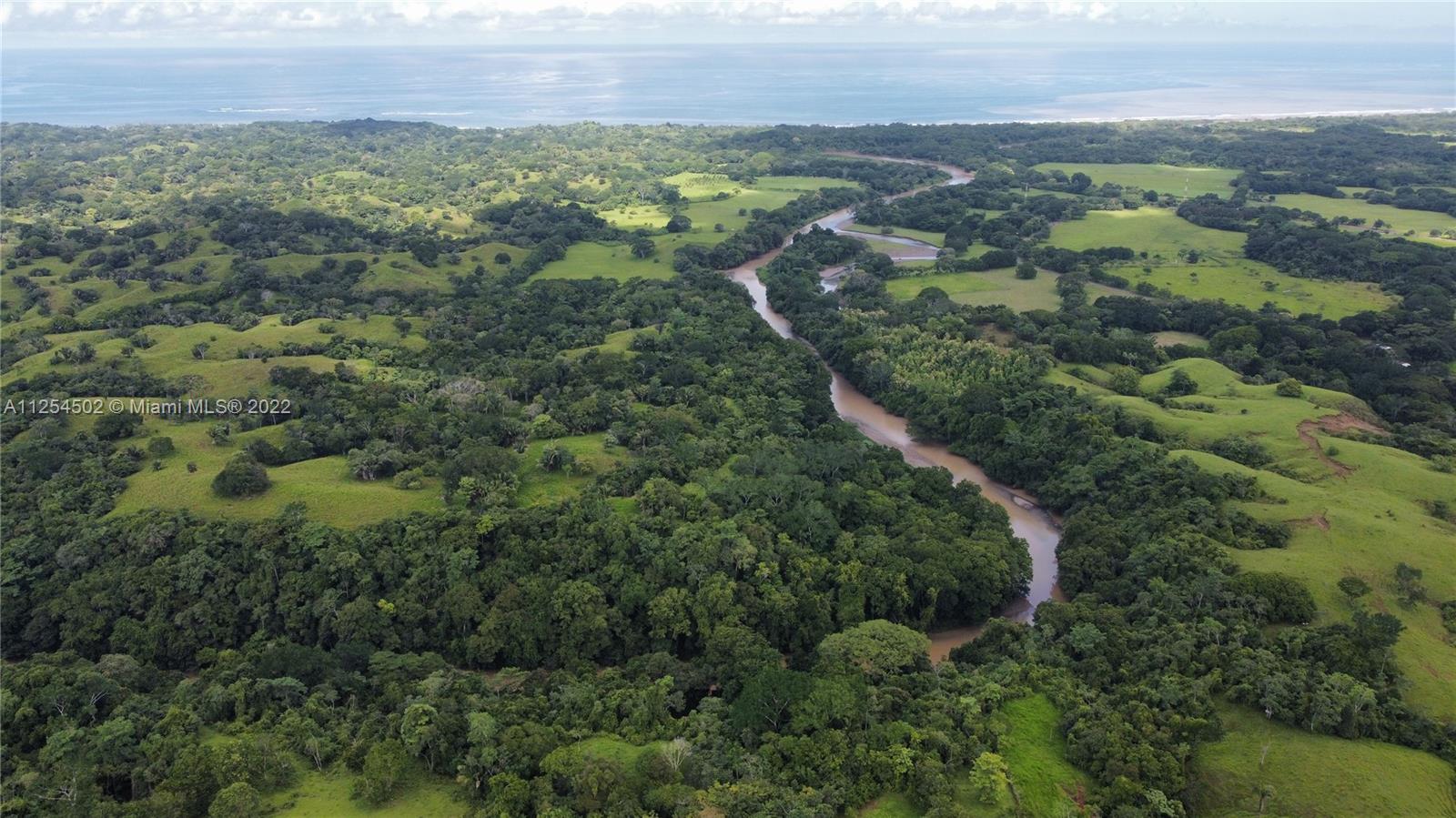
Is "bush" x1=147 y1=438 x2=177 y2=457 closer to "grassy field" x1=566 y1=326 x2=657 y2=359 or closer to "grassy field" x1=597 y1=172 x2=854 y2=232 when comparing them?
"grassy field" x1=566 y1=326 x2=657 y2=359

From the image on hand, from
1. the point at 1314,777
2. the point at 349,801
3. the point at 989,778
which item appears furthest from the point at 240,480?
the point at 1314,777

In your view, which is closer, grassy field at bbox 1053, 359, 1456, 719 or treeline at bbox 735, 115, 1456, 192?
grassy field at bbox 1053, 359, 1456, 719

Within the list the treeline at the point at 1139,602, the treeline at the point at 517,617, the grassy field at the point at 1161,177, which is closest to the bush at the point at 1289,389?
the treeline at the point at 1139,602

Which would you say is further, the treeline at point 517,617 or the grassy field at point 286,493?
the grassy field at point 286,493

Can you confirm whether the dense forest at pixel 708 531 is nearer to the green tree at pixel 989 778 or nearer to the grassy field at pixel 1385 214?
the green tree at pixel 989 778

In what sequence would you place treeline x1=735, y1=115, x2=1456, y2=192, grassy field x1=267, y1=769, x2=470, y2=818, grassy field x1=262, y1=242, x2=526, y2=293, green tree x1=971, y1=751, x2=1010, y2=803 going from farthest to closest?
treeline x1=735, y1=115, x2=1456, y2=192, grassy field x1=262, y1=242, x2=526, y2=293, green tree x1=971, y1=751, x2=1010, y2=803, grassy field x1=267, y1=769, x2=470, y2=818

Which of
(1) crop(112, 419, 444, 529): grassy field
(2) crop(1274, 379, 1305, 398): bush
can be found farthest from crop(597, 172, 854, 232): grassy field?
(1) crop(112, 419, 444, 529): grassy field
